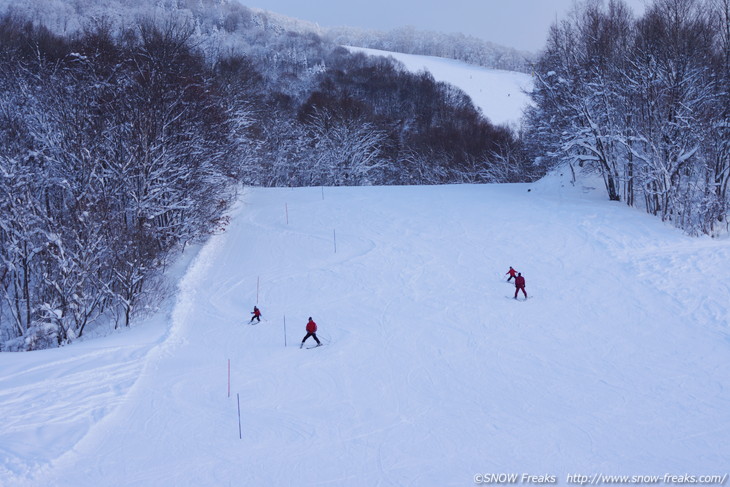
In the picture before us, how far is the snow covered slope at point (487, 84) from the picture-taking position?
83.4 m

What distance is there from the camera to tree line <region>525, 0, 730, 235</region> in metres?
25.2

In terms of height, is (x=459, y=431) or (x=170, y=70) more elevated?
(x=170, y=70)

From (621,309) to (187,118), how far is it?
2400 centimetres

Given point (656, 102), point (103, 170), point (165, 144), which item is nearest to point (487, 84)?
point (656, 102)

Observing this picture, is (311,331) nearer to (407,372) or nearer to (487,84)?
(407,372)

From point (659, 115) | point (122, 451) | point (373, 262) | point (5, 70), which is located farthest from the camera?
point (5, 70)

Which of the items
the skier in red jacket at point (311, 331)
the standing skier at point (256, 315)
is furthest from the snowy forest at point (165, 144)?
the skier in red jacket at point (311, 331)

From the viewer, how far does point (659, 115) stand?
2578 cm

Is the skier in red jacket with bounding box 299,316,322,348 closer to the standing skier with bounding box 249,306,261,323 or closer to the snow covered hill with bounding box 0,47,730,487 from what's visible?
the snow covered hill with bounding box 0,47,730,487

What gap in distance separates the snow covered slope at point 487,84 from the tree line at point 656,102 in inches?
1795

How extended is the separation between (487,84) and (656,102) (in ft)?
267

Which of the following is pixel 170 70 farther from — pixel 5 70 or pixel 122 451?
pixel 122 451

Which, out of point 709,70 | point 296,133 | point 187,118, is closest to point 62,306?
point 187,118

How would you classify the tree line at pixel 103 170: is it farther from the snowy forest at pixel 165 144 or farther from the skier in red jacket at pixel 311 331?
the skier in red jacket at pixel 311 331
